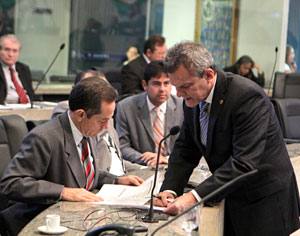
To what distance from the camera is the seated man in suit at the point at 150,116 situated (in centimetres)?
467

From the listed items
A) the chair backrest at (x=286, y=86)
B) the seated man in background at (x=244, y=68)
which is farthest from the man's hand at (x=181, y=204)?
the seated man in background at (x=244, y=68)

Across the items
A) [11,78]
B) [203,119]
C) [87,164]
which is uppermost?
[203,119]

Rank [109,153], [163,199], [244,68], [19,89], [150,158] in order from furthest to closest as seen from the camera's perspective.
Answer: [244,68] → [19,89] → [150,158] → [109,153] → [163,199]

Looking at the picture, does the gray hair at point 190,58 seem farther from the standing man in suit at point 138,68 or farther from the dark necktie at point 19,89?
the dark necktie at point 19,89

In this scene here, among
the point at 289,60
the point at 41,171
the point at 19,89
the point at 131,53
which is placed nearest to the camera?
the point at 41,171

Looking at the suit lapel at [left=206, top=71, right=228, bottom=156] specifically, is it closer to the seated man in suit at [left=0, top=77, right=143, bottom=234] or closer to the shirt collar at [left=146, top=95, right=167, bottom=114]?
the seated man in suit at [left=0, top=77, right=143, bottom=234]

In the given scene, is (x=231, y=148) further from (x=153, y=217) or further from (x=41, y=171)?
(x=41, y=171)

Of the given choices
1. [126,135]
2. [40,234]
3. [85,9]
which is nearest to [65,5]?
[85,9]

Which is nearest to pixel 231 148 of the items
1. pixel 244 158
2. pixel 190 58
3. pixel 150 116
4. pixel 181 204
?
pixel 244 158

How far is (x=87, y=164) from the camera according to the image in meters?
3.31

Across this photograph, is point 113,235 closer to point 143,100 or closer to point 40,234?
point 40,234

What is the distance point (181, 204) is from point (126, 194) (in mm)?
463

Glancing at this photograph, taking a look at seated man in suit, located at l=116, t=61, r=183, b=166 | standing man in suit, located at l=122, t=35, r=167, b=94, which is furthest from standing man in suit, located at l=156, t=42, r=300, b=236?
standing man in suit, located at l=122, t=35, r=167, b=94

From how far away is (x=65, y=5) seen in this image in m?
9.23
